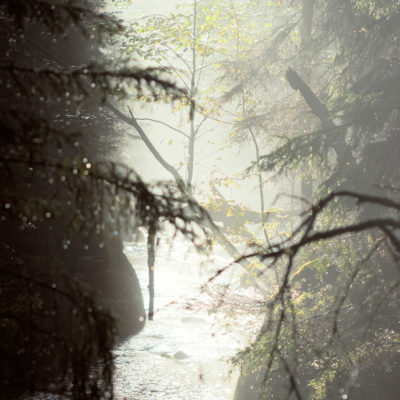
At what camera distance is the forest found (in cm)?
224

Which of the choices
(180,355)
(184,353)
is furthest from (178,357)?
(184,353)

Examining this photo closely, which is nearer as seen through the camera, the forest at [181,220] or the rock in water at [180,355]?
the forest at [181,220]

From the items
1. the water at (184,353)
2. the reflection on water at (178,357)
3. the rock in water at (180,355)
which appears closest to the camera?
the water at (184,353)

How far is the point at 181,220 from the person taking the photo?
2791 mm

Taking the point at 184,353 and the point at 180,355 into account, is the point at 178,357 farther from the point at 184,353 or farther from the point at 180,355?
the point at 184,353

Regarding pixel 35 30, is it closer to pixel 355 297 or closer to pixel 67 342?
pixel 67 342

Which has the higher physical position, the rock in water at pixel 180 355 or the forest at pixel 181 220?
the forest at pixel 181 220

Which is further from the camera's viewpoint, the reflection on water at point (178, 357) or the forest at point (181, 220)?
the reflection on water at point (178, 357)

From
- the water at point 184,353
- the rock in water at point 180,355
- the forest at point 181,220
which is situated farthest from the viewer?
the rock in water at point 180,355

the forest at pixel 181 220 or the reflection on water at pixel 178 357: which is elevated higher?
the forest at pixel 181 220

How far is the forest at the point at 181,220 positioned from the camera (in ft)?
7.34

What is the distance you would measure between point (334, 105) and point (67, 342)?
8.66 m

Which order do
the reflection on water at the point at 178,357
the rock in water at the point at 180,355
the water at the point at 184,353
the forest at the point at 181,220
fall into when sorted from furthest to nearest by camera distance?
the rock in water at the point at 180,355 → the reflection on water at the point at 178,357 → the water at the point at 184,353 → the forest at the point at 181,220

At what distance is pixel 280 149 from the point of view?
27.7 feet
